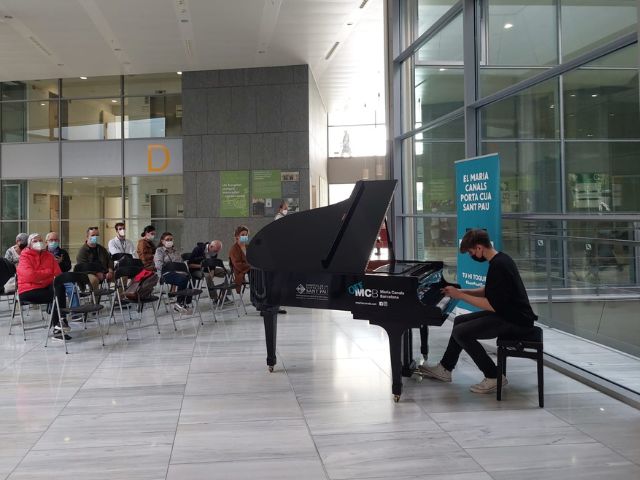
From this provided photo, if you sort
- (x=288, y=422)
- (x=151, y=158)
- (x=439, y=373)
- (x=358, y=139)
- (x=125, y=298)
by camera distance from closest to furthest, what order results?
(x=288, y=422), (x=439, y=373), (x=125, y=298), (x=151, y=158), (x=358, y=139)

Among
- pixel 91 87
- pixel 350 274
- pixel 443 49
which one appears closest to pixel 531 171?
pixel 443 49

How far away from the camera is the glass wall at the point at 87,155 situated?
48.3 ft

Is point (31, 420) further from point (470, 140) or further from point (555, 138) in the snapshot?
point (555, 138)

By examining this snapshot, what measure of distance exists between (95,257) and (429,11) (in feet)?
19.5

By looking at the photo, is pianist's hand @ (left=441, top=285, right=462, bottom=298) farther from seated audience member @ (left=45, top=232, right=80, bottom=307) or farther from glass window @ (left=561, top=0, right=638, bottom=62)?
glass window @ (left=561, top=0, right=638, bottom=62)

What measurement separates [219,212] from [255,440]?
1081 cm

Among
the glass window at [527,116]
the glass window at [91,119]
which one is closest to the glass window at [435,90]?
the glass window at [527,116]

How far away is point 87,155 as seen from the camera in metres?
15.0

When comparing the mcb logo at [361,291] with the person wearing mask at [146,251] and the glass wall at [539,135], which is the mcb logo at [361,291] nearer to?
the glass wall at [539,135]

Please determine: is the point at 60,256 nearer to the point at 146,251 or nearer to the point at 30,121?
the point at 146,251

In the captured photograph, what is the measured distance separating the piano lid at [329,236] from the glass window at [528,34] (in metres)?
6.03

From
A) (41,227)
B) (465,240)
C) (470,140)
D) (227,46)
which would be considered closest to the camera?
(465,240)

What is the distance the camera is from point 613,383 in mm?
4543

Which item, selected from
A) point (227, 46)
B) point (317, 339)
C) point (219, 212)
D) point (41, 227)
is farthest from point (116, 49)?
point (317, 339)
